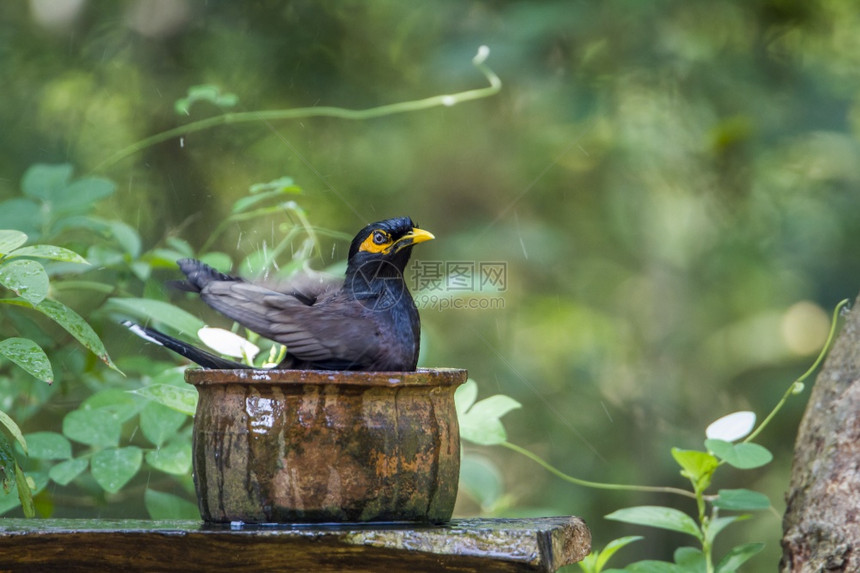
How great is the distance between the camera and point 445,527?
1836 mm

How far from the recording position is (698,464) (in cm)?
260

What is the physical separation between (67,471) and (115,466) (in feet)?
0.45

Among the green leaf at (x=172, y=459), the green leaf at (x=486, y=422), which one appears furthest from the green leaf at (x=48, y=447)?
the green leaf at (x=486, y=422)

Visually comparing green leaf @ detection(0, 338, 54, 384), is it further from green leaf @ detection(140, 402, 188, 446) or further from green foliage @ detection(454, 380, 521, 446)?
green foliage @ detection(454, 380, 521, 446)

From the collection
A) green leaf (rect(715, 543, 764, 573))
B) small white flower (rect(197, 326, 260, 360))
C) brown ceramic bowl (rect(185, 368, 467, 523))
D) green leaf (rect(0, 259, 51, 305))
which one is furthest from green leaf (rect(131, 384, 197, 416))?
green leaf (rect(715, 543, 764, 573))

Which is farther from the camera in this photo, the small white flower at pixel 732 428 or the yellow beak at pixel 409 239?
the small white flower at pixel 732 428

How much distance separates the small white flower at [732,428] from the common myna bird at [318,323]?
3.30 ft

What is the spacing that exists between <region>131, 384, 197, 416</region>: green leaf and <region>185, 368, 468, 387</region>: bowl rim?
56cm

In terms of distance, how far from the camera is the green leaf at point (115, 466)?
2.59 m

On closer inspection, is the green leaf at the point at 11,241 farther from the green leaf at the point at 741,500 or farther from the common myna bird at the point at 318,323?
the green leaf at the point at 741,500

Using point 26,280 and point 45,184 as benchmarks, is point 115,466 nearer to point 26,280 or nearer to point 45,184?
point 26,280

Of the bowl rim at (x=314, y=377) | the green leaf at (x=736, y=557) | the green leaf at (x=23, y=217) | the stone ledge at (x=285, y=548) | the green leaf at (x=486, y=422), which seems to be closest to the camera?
the stone ledge at (x=285, y=548)

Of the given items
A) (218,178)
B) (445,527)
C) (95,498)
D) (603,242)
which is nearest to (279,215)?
(218,178)

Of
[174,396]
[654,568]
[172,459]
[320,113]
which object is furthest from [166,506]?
[320,113]
